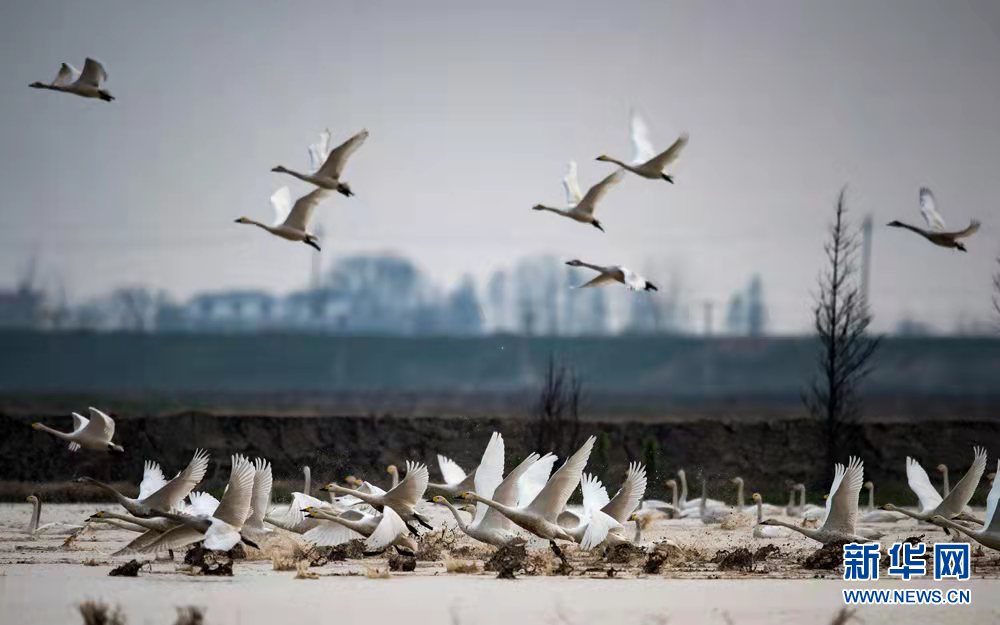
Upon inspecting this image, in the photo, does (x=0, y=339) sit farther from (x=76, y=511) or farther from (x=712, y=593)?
(x=712, y=593)

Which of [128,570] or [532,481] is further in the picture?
[532,481]

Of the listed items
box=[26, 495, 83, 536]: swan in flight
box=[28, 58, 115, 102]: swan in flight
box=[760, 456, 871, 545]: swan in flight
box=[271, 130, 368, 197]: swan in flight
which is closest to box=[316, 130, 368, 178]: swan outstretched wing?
box=[271, 130, 368, 197]: swan in flight

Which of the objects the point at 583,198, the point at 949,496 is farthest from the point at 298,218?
the point at 949,496

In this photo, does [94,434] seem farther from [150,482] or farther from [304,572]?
[304,572]

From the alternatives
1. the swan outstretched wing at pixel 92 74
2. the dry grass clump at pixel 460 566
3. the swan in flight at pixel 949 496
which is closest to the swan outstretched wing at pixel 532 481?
the dry grass clump at pixel 460 566

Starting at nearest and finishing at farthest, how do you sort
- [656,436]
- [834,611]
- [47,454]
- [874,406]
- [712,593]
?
[834,611], [712,593], [47,454], [656,436], [874,406]

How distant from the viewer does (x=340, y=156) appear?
2441cm

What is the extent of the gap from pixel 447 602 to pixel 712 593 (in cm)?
328

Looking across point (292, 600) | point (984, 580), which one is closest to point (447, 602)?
point (292, 600)

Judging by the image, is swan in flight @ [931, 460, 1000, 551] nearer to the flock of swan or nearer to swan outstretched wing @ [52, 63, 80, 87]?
the flock of swan

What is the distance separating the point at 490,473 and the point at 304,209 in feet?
19.1

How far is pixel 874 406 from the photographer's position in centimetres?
7606

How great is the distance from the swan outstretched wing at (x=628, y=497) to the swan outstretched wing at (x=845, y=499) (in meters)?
2.45

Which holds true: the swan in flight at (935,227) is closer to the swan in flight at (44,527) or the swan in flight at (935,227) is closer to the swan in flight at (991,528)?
the swan in flight at (991,528)
